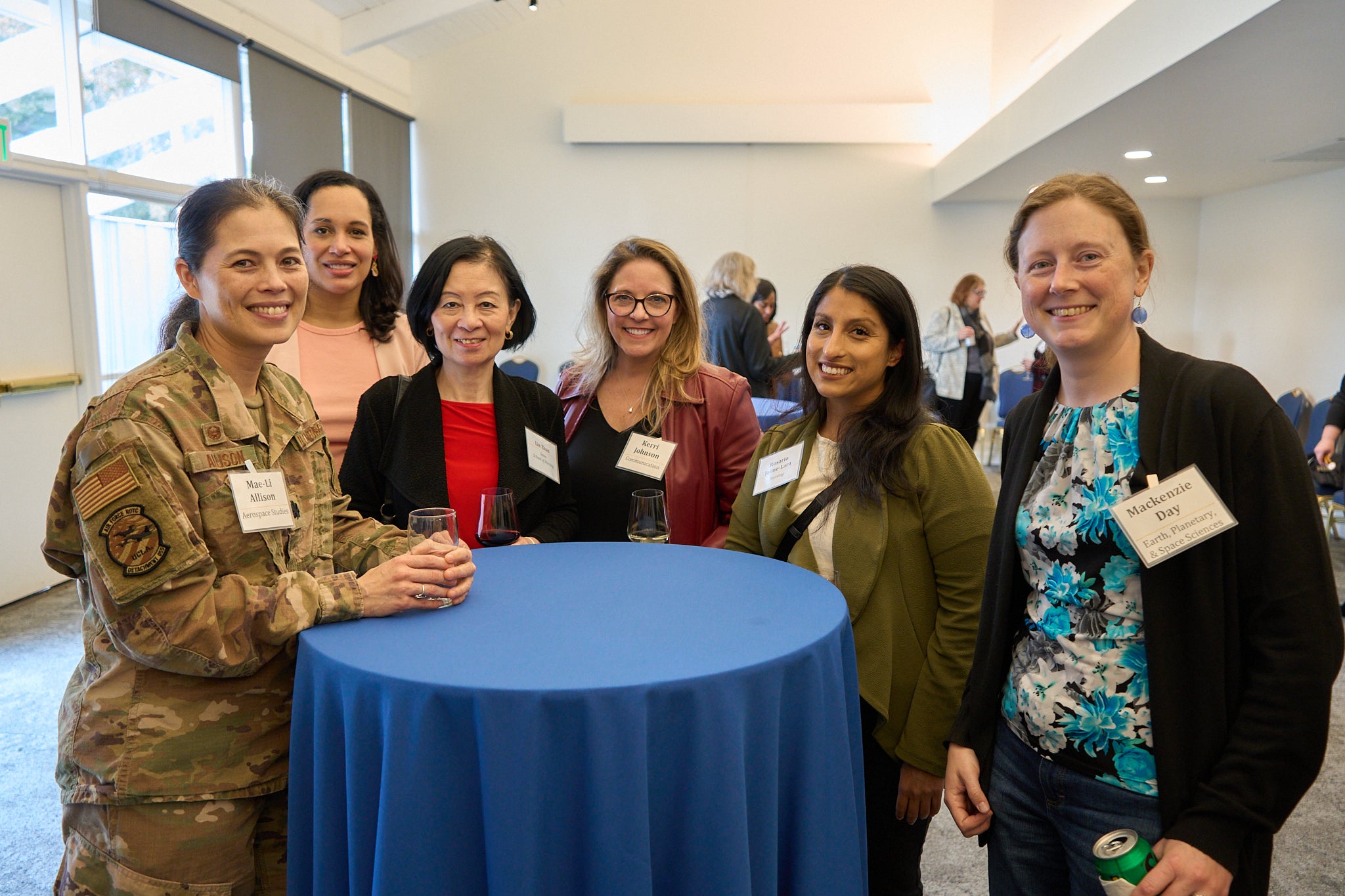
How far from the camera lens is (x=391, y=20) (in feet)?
24.8

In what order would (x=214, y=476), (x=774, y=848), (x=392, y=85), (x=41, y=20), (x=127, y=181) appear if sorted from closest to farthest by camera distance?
(x=774, y=848), (x=214, y=476), (x=41, y=20), (x=127, y=181), (x=392, y=85)

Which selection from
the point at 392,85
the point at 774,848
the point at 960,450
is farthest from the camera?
the point at 392,85

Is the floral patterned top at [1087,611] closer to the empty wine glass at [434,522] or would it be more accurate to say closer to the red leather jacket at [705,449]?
the empty wine glass at [434,522]

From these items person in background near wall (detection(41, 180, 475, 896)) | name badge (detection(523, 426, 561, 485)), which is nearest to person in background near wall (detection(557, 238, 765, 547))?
name badge (detection(523, 426, 561, 485))

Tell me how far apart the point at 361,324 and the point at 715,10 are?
844 centimetres

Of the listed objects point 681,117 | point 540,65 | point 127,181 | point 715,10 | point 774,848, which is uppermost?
point 715,10

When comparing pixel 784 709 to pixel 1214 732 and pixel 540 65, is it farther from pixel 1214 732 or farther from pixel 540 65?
pixel 540 65

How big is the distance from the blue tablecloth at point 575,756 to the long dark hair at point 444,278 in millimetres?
999

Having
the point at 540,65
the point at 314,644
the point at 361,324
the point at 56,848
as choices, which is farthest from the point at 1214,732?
the point at 540,65

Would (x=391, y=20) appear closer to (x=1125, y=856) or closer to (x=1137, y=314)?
(x=1137, y=314)

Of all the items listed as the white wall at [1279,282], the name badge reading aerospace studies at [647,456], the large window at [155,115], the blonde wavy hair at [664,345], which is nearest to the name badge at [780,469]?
the name badge reading aerospace studies at [647,456]

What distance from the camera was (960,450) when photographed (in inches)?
66.7

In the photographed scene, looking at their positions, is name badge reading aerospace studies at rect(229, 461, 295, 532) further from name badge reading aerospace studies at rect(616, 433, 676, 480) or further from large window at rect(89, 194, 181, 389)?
large window at rect(89, 194, 181, 389)

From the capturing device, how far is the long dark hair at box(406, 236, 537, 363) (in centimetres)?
212
